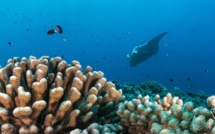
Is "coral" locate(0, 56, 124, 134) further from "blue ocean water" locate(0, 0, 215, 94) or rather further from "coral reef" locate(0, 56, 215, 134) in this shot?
"blue ocean water" locate(0, 0, 215, 94)

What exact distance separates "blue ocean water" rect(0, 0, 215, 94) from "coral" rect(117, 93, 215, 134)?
10315 centimetres

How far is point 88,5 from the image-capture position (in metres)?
111

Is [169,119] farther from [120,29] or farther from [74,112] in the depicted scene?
[120,29]

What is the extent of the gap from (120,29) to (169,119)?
117m

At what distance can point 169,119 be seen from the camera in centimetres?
196

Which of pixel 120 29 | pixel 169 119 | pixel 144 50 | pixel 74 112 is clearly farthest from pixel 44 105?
pixel 120 29

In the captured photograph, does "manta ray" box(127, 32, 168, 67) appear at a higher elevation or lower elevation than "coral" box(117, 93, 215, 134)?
higher

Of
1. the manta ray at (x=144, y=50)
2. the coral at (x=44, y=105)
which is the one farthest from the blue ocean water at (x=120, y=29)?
the coral at (x=44, y=105)

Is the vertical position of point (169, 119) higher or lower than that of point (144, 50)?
lower

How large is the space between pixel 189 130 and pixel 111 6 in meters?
120

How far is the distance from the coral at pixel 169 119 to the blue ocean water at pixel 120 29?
10315 cm

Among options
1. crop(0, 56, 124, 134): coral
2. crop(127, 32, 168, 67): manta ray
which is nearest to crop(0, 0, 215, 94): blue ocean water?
crop(127, 32, 168, 67): manta ray

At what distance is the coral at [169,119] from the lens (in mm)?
1633

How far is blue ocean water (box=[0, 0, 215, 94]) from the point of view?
352 ft
